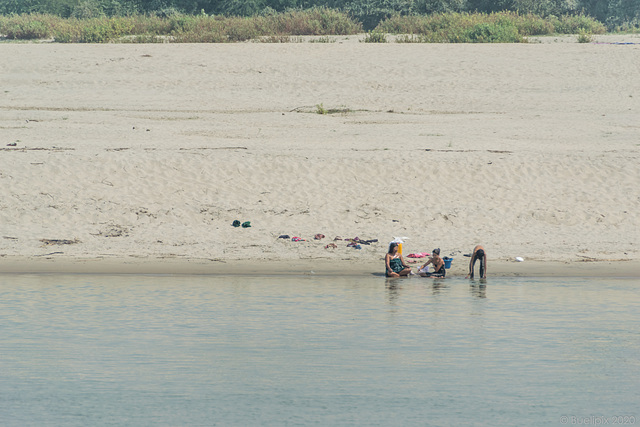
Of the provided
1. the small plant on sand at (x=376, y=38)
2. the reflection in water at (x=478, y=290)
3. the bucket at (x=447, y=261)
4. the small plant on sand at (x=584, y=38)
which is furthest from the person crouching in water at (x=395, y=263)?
the small plant on sand at (x=584, y=38)

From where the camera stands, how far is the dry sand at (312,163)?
16.1 m

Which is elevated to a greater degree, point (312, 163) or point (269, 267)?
point (312, 163)

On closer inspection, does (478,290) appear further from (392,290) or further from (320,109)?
(320,109)

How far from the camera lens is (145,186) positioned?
18688mm

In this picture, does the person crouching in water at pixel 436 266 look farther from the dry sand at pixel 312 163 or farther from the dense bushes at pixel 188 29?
the dense bushes at pixel 188 29

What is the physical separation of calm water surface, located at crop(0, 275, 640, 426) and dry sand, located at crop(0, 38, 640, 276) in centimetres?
139

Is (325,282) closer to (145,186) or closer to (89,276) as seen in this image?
(89,276)

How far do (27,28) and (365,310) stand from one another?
3154 centimetres

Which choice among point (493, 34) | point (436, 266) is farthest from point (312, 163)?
point (493, 34)

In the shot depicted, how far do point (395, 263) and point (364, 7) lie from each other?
1303 inches

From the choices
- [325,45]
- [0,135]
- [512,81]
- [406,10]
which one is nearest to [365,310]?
[0,135]

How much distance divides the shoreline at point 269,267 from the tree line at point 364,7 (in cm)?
3033

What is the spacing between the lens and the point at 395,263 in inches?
568

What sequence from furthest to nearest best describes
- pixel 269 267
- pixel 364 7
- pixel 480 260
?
pixel 364 7 < pixel 269 267 < pixel 480 260
